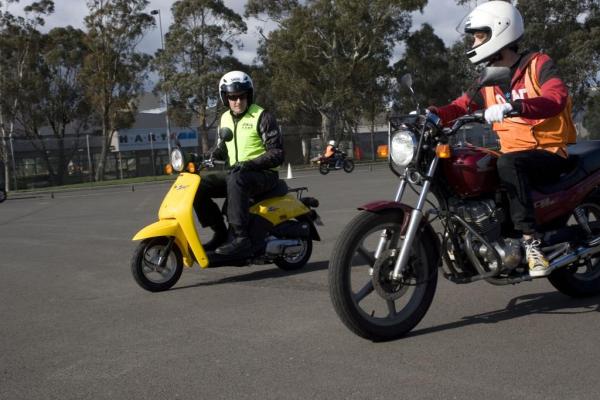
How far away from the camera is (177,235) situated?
619 centimetres

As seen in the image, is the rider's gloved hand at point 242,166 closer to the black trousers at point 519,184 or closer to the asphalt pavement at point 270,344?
the asphalt pavement at point 270,344

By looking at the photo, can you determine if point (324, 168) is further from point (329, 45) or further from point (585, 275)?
point (585, 275)

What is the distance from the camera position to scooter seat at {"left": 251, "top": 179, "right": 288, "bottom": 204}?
6.59 m

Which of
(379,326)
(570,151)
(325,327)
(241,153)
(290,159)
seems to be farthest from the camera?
(290,159)

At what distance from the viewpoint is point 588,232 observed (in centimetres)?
478

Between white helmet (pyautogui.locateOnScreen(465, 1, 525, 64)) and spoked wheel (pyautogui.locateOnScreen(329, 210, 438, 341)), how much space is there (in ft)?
4.21

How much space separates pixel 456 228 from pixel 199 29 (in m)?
46.8

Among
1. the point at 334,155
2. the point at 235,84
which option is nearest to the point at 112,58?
the point at 334,155

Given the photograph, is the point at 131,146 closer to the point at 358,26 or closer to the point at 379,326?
the point at 358,26

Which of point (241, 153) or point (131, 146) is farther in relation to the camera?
point (131, 146)

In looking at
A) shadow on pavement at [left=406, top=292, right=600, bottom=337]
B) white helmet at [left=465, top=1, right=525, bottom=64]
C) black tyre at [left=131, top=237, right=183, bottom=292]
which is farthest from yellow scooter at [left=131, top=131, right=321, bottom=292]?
white helmet at [left=465, top=1, right=525, bottom=64]

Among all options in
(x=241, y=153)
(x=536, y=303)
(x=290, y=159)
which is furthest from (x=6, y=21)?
(x=536, y=303)

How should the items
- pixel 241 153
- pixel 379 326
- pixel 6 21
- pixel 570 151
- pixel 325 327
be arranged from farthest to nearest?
1. pixel 6 21
2. pixel 241 153
3. pixel 570 151
4. pixel 325 327
5. pixel 379 326

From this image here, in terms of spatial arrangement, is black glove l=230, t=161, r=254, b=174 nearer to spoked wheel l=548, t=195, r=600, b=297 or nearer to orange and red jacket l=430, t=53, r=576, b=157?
orange and red jacket l=430, t=53, r=576, b=157
